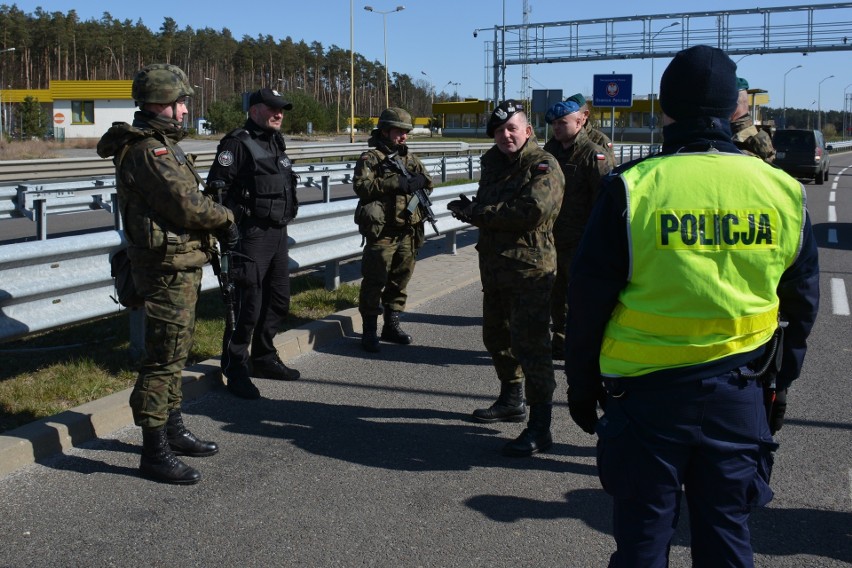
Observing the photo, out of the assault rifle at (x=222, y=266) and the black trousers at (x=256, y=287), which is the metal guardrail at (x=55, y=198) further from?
the assault rifle at (x=222, y=266)

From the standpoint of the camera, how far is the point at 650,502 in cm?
247

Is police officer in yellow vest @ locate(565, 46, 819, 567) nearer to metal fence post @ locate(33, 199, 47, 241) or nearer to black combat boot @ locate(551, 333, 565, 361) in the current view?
black combat boot @ locate(551, 333, 565, 361)

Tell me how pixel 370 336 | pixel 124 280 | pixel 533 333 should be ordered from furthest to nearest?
pixel 370 336 < pixel 533 333 < pixel 124 280

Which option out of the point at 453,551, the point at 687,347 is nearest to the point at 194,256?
the point at 453,551

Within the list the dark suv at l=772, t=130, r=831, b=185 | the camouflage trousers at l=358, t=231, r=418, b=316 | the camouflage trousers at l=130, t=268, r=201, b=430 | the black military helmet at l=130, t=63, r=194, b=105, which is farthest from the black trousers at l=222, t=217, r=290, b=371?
the dark suv at l=772, t=130, r=831, b=185

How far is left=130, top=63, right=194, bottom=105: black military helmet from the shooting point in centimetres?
449

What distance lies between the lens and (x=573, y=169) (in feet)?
22.2

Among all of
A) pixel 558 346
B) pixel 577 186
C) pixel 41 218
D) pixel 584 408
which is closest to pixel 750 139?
pixel 577 186

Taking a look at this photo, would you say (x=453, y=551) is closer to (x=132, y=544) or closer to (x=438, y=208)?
(x=132, y=544)

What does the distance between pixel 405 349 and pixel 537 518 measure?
3.42m

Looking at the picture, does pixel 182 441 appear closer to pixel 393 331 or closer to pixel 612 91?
pixel 393 331

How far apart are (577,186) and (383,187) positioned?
4.97 feet

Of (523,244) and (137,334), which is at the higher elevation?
(523,244)

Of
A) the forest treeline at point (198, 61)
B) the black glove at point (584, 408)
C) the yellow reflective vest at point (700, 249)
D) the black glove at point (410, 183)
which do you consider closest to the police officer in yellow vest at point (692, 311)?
the yellow reflective vest at point (700, 249)
